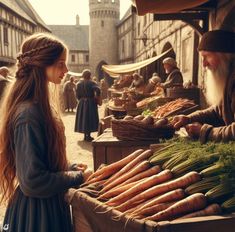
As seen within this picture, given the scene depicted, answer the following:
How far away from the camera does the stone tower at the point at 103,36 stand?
45.0 metres

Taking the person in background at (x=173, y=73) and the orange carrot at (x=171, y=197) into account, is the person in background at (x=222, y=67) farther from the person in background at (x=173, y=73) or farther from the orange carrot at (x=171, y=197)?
the person in background at (x=173, y=73)

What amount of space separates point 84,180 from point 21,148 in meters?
0.51

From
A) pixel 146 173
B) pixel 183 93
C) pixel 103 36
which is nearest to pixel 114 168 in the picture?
pixel 146 173

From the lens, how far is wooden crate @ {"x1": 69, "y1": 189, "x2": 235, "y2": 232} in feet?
5.39

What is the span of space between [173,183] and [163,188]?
0.06 meters

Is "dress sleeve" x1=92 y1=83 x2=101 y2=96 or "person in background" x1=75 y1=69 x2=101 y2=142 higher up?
"dress sleeve" x1=92 y1=83 x2=101 y2=96

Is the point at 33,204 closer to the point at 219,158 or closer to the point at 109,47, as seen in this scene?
the point at 219,158

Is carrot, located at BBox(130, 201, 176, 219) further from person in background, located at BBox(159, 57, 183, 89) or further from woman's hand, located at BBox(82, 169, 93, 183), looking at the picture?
person in background, located at BBox(159, 57, 183, 89)

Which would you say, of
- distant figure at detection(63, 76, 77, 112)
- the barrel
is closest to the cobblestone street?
the barrel

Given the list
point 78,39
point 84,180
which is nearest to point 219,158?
point 84,180

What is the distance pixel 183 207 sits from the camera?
1826mm

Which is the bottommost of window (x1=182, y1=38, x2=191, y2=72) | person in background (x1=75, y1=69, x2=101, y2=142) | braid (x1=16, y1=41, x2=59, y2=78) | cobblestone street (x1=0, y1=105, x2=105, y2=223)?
cobblestone street (x1=0, y1=105, x2=105, y2=223)

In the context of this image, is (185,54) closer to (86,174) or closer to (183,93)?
(183,93)

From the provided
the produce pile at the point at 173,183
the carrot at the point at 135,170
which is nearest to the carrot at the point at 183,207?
the produce pile at the point at 173,183
